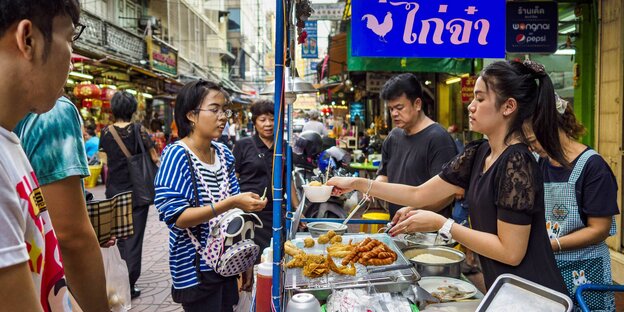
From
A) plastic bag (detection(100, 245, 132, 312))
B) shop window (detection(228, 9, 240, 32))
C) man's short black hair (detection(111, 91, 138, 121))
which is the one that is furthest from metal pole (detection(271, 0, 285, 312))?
shop window (detection(228, 9, 240, 32))

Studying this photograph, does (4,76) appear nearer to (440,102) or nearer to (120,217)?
(120,217)

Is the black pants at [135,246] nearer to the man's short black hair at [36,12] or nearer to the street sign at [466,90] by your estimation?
the man's short black hair at [36,12]

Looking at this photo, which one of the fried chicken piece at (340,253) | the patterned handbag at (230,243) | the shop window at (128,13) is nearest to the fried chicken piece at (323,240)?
the fried chicken piece at (340,253)

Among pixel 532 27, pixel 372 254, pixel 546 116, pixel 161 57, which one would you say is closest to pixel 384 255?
pixel 372 254

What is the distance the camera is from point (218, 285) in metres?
2.74

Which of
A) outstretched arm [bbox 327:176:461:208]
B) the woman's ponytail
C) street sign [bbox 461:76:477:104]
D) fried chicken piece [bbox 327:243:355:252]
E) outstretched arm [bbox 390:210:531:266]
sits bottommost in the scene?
fried chicken piece [bbox 327:243:355:252]

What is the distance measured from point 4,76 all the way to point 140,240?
14.3 ft

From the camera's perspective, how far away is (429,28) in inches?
142

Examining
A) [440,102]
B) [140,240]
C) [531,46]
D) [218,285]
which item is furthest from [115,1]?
[218,285]

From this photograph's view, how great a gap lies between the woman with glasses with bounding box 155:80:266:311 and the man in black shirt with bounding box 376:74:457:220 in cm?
167

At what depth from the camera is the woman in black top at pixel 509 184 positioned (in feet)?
6.18

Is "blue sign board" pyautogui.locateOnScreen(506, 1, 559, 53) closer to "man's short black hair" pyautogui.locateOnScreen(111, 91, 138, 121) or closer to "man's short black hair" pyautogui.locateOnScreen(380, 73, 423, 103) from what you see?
"man's short black hair" pyautogui.locateOnScreen(380, 73, 423, 103)

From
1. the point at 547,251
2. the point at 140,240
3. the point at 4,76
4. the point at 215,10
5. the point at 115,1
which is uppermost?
the point at 215,10

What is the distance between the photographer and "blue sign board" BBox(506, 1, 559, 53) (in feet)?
18.4
